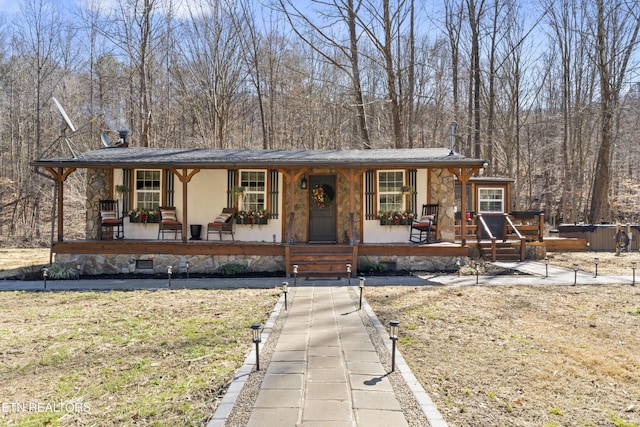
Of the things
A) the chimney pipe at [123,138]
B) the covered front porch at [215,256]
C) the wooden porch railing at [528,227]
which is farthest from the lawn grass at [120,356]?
the wooden porch railing at [528,227]

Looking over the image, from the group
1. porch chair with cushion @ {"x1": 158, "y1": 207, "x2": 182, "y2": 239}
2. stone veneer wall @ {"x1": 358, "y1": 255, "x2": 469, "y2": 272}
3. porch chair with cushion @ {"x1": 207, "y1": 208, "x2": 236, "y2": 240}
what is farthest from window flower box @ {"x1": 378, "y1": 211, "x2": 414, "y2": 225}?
porch chair with cushion @ {"x1": 158, "y1": 207, "x2": 182, "y2": 239}

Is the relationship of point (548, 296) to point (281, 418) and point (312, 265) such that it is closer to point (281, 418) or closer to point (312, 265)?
point (312, 265)

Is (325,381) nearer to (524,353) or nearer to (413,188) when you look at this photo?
(524,353)

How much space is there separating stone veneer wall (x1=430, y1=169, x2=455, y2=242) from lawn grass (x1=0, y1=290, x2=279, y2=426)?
6.21 metres

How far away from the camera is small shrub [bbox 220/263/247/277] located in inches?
391

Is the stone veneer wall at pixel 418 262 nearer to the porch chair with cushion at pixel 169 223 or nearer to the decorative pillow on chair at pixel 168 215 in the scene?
the porch chair with cushion at pixel 169 223

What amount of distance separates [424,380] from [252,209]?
8297mm

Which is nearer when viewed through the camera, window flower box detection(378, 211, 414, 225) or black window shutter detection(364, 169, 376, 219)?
window flower box detection(378, 211, 414, 225)

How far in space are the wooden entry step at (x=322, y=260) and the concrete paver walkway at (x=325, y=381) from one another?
367 cm

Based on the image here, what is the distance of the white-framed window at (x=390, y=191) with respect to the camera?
37.1 ft

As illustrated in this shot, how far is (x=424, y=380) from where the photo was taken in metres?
3.64

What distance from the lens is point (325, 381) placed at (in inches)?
139

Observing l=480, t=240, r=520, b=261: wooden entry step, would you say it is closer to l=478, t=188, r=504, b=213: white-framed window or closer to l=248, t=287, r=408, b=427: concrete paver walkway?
l=478, t=188, r=504, b=213: white-framed window

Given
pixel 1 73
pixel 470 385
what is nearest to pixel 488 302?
pixel 470 385
